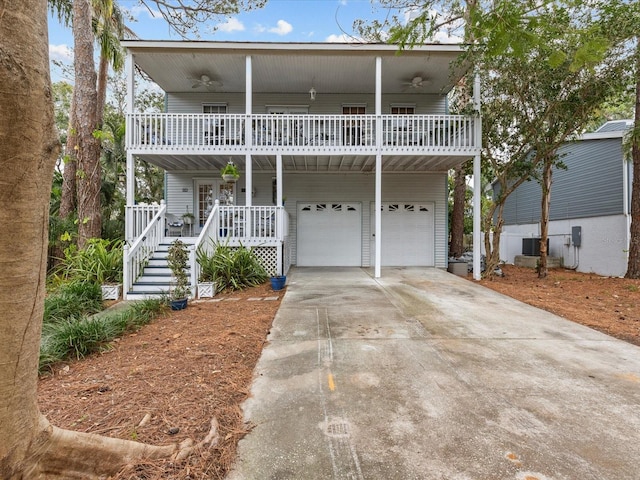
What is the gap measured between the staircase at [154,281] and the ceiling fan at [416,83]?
851 centimetres

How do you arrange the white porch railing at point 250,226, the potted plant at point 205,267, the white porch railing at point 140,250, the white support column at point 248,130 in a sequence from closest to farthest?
the white porch railing at point 140,250
the potted plant at point 205,267
the white porch railing at point 250,226
the white support column at point 248,130

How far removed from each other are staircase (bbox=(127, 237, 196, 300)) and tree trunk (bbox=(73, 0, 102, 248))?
7.52ft

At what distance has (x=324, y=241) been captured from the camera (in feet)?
36.8

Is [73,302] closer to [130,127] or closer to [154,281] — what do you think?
[154,281]

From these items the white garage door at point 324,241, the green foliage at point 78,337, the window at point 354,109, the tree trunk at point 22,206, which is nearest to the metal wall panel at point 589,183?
the window at point 354,109

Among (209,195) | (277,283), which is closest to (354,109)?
(209,195)

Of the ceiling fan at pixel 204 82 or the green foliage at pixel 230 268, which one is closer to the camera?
the green foliage at pixel 230 268

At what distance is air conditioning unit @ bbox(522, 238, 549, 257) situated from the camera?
13.7 metres

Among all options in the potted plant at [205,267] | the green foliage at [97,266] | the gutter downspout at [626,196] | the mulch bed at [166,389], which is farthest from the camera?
the gutter downspout at [626,196]

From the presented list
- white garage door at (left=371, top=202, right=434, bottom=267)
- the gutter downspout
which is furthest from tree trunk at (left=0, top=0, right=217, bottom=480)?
the gutter downspout

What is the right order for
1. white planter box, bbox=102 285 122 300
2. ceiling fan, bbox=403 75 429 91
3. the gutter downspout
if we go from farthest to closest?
the gutter downspout → ceiling fan, bbox=403 75 429 91 → white planter box, bbox=102 285 122 300

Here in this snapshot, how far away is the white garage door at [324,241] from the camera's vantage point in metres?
11.2

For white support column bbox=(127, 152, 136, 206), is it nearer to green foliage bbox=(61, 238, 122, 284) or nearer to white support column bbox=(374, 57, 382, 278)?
green foliage bbox=(61, 238, 122, 284)

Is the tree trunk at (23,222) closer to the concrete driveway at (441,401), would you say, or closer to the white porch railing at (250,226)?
the concrete driveway at (441,401)
